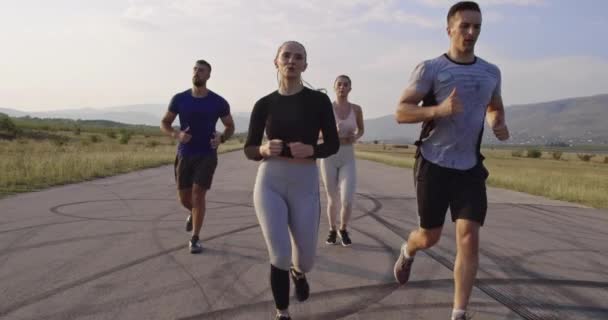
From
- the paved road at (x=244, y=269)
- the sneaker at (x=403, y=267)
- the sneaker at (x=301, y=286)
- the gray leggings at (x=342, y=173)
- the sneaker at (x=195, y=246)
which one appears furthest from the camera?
the gray leggings at (x=342, y=173)

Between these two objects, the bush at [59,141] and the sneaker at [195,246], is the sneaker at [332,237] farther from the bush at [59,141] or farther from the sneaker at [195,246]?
the bush at [59,141]

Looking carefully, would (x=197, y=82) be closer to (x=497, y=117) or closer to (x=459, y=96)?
(x=459, y=96)

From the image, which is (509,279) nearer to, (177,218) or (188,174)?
(188,174)

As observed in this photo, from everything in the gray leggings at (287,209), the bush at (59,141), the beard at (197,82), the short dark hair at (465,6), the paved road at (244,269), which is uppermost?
the short dark hair at (465,6)

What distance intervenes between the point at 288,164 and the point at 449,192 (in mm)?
1226

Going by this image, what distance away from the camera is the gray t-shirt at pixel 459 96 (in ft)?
11.6

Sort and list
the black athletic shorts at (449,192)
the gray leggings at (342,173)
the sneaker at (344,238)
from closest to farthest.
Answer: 1. the black athletic shorts at (449,192)
2. the gray leggings at (342,173)
3. the sneaker at (344,238)

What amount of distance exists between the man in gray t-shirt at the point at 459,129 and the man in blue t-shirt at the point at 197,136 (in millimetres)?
2964

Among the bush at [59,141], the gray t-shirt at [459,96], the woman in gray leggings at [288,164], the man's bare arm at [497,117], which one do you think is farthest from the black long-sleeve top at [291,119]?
the bush at [59,141]

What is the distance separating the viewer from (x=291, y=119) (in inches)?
138

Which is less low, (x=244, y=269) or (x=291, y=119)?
(x=291, y=119)

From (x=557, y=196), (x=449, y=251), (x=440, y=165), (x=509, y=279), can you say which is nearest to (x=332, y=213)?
(x=449, y=251)

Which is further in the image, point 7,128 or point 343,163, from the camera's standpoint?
point 7,128

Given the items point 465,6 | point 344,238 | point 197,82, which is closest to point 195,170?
point 197,82
